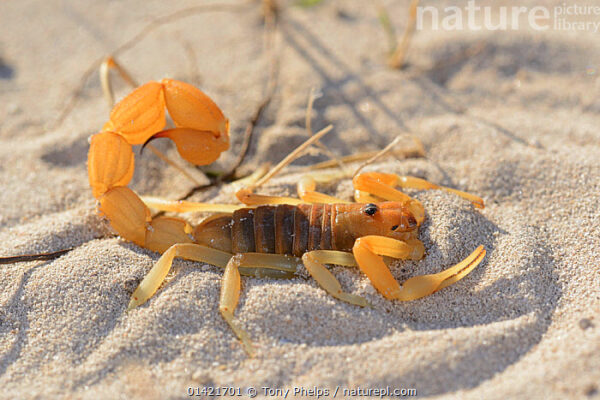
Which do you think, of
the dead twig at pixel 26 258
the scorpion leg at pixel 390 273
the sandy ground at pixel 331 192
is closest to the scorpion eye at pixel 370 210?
the scorpion leg at pixel 390 273

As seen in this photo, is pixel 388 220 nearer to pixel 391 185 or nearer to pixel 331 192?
pixel 391 185

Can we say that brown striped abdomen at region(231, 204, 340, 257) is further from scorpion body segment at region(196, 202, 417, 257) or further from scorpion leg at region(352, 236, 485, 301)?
scorpion leg at region(352, 236, 485, 301)

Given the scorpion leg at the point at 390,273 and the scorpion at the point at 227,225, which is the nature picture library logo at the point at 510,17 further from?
the scorpion leg at the point at 390,273

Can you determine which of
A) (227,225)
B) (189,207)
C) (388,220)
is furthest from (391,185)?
(189,207)

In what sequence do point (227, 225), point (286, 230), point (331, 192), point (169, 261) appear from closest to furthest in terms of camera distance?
point (169, 261) < point (286, 230) < point (227, 225) < point (331, 192)

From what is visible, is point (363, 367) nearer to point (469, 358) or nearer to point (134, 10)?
point (469, 358)

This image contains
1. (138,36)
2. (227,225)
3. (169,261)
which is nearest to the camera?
(169,261)

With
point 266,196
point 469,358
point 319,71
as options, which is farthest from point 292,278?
point 319,71
